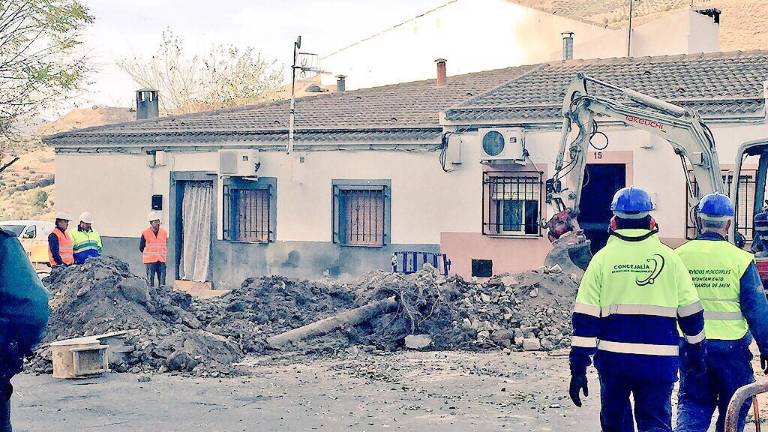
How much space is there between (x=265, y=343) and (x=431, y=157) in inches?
366

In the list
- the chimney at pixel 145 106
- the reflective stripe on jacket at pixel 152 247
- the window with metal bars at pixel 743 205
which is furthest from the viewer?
the chimney at pixel 145 106

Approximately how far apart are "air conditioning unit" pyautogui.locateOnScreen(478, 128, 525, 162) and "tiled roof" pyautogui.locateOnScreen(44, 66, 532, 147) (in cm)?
121

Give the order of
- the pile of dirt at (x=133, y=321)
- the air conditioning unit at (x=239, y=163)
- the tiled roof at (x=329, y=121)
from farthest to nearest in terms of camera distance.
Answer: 1. the air conditioning unit at (x=239, y=163)
2. the tiled roof at (x=329, y=121)
3. the pile of dirt at (x=133, y=321)

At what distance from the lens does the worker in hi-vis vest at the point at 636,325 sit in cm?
636

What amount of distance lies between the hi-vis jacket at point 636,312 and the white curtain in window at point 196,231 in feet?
62.3

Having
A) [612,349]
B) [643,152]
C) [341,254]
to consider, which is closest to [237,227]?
[341,254]

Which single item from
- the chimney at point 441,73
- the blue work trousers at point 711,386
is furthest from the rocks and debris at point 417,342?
the chimney at point 441,73

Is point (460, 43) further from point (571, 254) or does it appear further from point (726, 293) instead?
point (726, 293)

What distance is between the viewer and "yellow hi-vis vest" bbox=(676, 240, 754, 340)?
23.3 feet

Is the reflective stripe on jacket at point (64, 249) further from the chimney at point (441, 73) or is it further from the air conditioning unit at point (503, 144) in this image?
the chimney at point (441, 73)

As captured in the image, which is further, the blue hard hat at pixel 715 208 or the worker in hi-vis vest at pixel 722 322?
the blue hard hat at pixel 715 208

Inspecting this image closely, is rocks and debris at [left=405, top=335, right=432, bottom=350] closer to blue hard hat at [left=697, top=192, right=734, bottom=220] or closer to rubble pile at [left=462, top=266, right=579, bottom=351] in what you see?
rubble pile at [left=462, top=266, right=579, bottom=351]

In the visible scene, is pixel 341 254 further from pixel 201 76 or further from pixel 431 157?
pixel 201 76

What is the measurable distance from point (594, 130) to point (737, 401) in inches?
502
